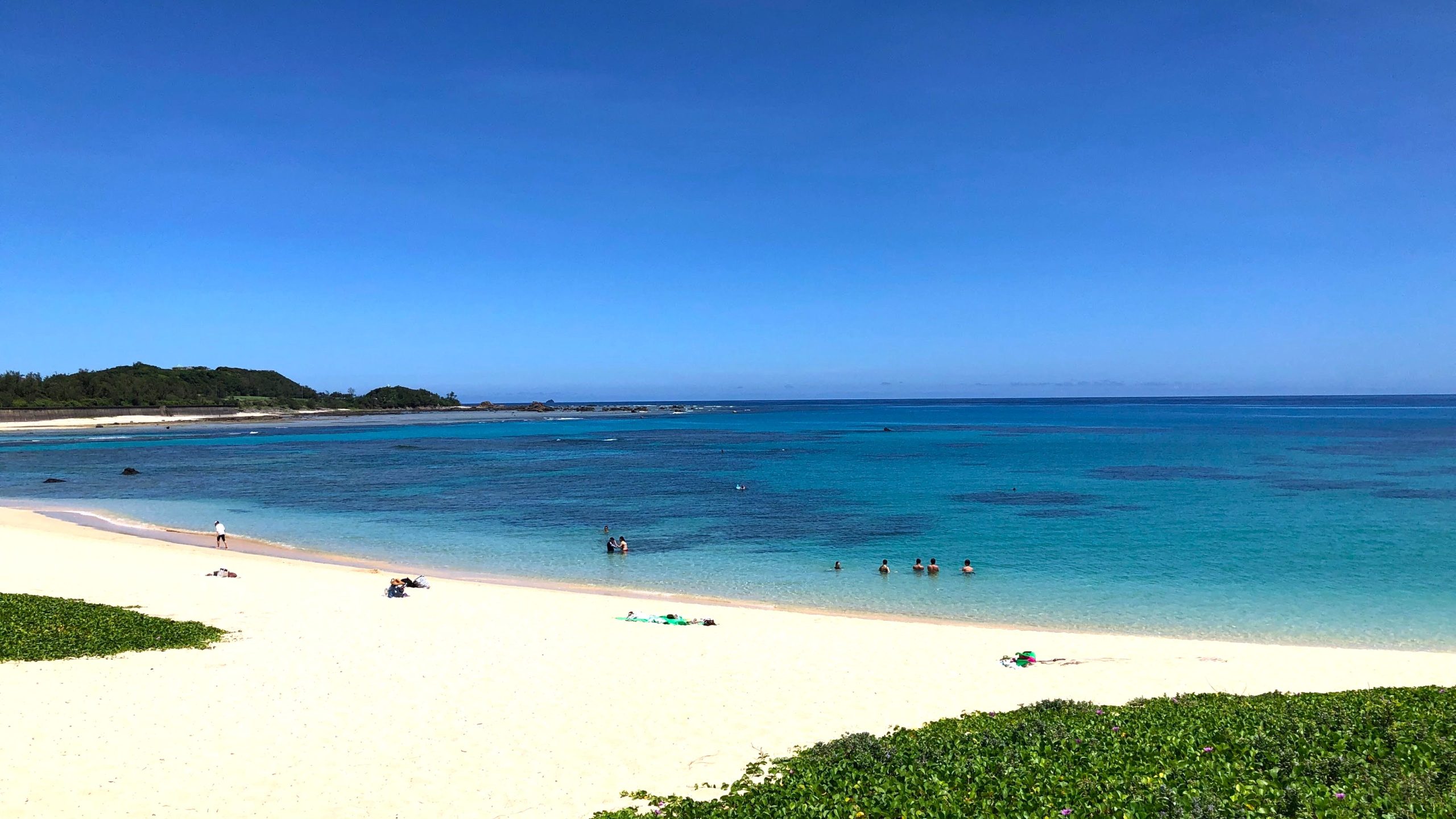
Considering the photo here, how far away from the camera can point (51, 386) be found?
164 meters

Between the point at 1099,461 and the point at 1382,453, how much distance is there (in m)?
27.9

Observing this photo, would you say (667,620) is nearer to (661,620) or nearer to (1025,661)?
(661,620)

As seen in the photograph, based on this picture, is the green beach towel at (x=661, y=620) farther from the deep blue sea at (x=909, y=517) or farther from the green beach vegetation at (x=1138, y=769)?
the green beach vegetation at (x=1138, y=769)

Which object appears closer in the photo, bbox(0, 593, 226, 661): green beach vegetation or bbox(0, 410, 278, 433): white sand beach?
bbox(0, 593, 226, 661): green beach vegetation

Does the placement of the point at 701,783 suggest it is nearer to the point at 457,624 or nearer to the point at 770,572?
the point at 457,624

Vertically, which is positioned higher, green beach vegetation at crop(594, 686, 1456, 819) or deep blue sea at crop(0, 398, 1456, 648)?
green beach vegetation at crop(594, 686, 1456, 819)

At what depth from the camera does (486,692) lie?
14.2 meters

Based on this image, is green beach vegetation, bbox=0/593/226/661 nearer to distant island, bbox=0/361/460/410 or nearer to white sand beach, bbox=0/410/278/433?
white sand beach, bbox=0/410/278/433

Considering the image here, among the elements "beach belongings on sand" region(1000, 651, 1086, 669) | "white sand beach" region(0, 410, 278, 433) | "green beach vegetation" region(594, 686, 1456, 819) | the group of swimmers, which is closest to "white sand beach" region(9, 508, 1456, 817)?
"beach belongings on sand" region(1000, 651, 1086, 669)

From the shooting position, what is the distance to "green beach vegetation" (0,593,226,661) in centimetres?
1509

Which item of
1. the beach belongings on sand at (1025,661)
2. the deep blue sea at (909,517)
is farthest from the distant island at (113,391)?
the beach belongings on sand at (1025,661)

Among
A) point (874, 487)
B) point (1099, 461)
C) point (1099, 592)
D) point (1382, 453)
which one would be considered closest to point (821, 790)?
point (1099, 592)

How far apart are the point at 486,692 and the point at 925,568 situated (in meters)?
18.2

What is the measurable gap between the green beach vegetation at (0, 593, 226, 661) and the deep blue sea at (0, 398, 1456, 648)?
39.5 ft
